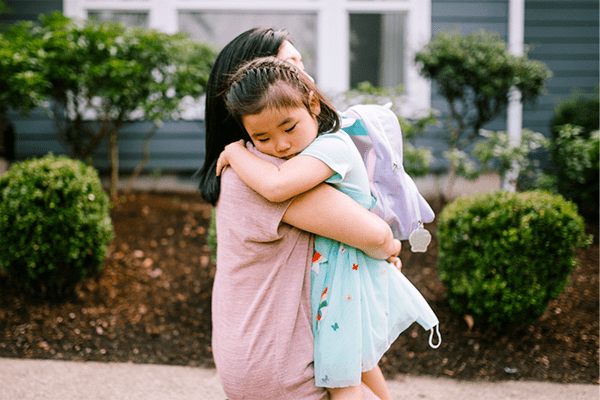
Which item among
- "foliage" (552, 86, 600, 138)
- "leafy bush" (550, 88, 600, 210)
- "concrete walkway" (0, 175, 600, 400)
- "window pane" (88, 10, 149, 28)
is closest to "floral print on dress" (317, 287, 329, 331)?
"concrete walkway" (0, 175, 600, 400)

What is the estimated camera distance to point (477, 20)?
20.6 feet

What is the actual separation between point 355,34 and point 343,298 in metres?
5.90

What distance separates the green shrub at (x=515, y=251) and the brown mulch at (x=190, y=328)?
10.1 inches

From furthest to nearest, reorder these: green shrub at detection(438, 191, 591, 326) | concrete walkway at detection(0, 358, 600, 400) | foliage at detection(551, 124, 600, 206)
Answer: foliage at detection(551, 124, 600, 206) < green shrub at detection(438, 191, 591, 326) < concrete walkway at detection(0, 358, 600, 400)

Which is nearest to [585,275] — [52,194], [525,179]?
[525,179]

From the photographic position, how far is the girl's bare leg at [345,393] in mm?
1371

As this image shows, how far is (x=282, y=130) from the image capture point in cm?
133

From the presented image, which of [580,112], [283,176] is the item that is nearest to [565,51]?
[580,112]

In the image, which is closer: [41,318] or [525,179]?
[41,318]

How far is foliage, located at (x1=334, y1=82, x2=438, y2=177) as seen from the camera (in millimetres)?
4974

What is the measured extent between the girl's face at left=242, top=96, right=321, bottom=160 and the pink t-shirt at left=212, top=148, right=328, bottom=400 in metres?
0.15

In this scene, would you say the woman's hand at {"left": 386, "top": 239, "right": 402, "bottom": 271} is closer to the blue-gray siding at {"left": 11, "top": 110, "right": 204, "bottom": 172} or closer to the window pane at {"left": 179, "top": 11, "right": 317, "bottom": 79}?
the blue-gray siding at {"left": 11, "top": 110, "right": 204, "bottom": 172}

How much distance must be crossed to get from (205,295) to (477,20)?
534cm

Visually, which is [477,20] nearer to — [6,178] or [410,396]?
[410,396]
